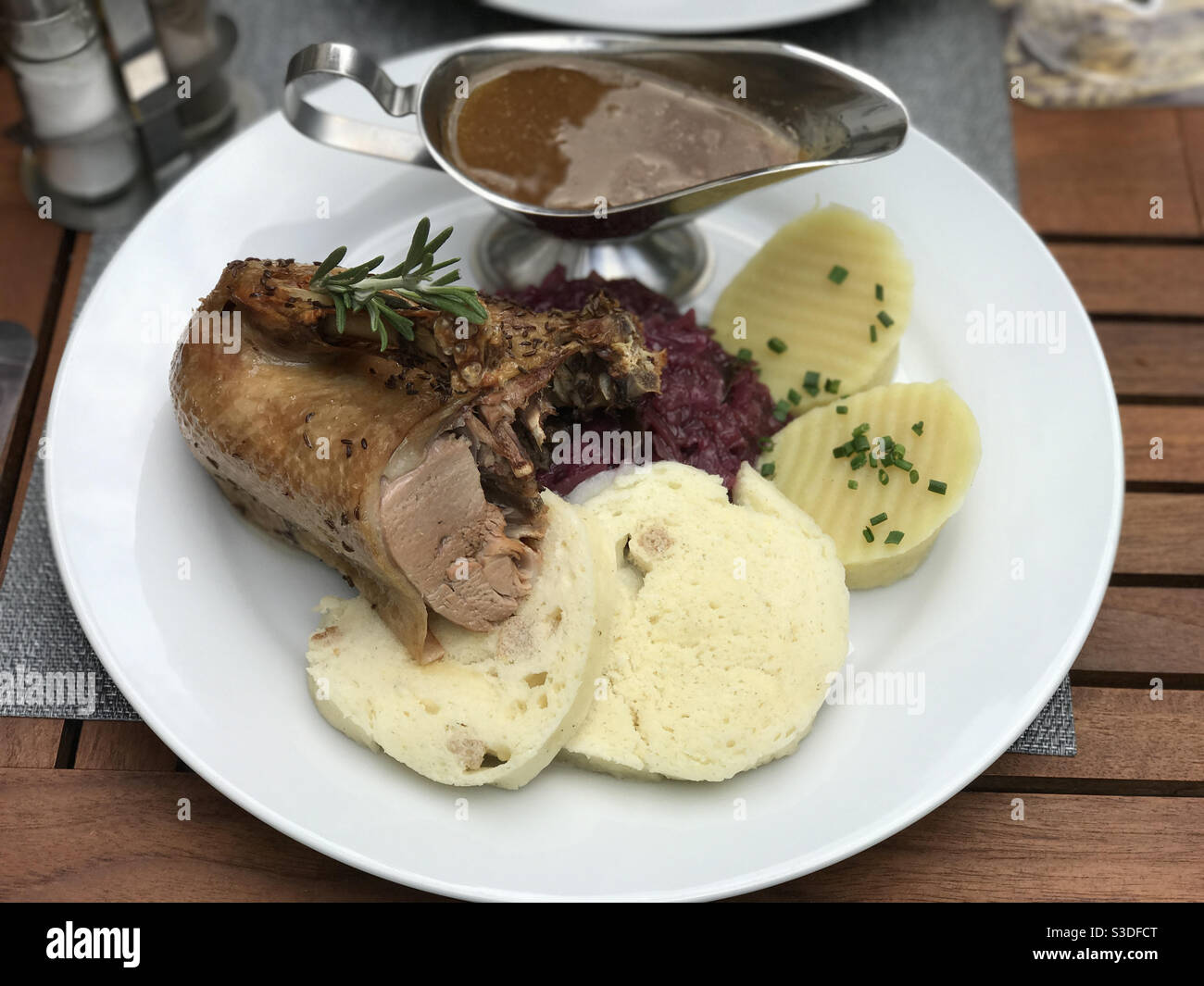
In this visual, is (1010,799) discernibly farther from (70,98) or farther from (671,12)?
(70,98)

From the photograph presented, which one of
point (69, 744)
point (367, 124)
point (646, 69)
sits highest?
point (646, 69)

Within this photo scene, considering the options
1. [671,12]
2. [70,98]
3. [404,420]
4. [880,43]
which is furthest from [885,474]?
[70,98]

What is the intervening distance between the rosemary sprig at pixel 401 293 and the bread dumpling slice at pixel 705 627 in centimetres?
71

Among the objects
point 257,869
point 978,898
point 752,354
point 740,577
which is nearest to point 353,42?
point 752,354

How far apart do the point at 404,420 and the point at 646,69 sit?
1608mm

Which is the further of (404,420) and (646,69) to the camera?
(646,69)

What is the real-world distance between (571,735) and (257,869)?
842mm

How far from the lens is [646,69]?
3.83 m

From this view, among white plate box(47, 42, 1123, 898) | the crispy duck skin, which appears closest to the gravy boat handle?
white plate box(47, 42, 1123, 898)

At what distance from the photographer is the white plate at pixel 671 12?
445 cm

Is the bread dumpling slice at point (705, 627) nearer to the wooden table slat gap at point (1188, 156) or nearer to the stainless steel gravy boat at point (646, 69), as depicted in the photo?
the stainless steel gravy boat at point (646, 69)
